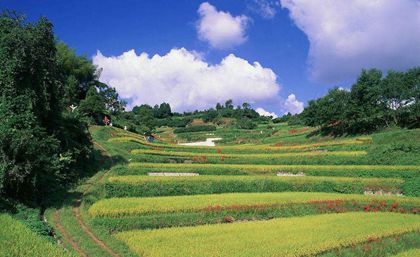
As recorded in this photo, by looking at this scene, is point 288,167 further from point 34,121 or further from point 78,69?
point 78,69

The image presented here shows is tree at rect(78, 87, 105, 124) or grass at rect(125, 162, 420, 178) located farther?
tree at rect(78, 87, 105, 124)

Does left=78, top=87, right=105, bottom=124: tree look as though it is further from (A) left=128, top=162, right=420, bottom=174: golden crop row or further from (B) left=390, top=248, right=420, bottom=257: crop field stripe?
(B) left=390, top=248, right=420, bottom=257: crop field stripe

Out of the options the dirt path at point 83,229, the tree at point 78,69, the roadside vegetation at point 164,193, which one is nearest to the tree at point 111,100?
the tree at point 78,69

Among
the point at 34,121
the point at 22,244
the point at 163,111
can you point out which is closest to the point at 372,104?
the point at 34,121

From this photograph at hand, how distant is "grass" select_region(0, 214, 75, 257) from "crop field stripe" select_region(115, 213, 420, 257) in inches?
148

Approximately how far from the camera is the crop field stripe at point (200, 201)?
23.6 metres

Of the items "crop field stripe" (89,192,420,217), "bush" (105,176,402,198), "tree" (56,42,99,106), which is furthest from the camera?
"tree" (56,42,99,106)

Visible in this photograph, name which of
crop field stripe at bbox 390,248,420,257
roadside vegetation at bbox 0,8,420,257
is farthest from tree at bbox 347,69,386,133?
crop field stripe at bbox 390,248,420,257

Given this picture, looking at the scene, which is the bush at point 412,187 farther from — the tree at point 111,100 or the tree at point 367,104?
the tree at point 111,100

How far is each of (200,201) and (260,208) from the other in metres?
3.87

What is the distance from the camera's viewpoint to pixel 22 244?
15.5 meters

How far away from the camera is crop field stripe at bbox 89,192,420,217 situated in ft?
77.5

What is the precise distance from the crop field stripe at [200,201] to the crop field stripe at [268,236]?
102 inches

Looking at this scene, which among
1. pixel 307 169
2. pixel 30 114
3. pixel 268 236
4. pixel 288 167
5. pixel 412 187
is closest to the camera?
pixel 268 236
